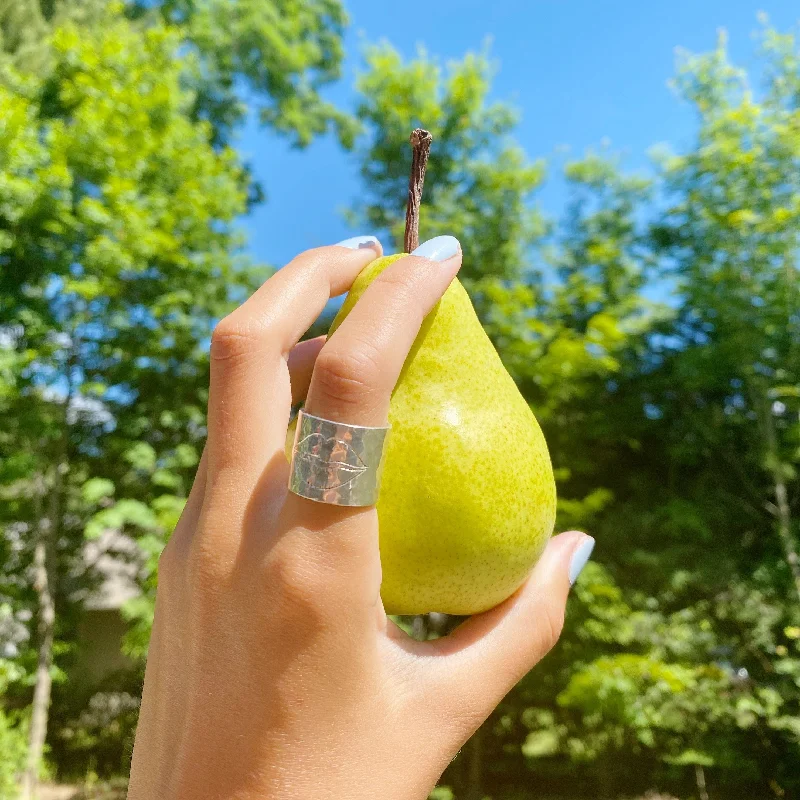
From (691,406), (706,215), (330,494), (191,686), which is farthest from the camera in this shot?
(691,406)

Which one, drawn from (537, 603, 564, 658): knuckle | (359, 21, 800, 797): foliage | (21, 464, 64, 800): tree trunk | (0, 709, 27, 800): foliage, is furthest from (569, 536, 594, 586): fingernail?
(21, 464, 64, 800): tree trunk

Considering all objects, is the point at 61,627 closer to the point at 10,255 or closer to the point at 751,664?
the point at 10,255

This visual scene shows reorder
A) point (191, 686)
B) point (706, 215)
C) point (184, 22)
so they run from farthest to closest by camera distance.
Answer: point (184, 22), point (706, 215), point (191, 686)

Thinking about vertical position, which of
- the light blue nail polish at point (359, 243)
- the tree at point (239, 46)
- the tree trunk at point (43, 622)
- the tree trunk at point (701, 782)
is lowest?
the tree trunk at point (701, 782)

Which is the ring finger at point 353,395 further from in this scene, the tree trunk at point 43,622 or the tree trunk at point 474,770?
the tree trunk at point 43,622

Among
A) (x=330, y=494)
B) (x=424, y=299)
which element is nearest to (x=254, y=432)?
(x=330, y=494)

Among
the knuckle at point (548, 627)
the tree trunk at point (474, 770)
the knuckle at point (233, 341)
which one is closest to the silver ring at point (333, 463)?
the knuckle at point (233, 341)
